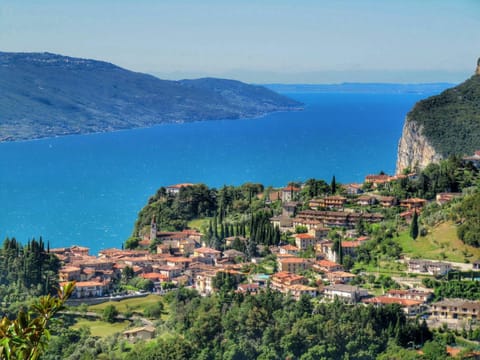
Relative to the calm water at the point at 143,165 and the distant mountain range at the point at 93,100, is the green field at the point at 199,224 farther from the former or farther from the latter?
the distant mountain range at the point at 93,100

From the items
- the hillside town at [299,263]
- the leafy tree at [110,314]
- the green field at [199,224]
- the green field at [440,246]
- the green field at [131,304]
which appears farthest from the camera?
the green field at [199,224]

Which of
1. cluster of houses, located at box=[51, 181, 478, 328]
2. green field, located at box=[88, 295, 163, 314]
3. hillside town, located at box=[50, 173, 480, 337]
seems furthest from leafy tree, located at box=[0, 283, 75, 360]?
green field, located at box=[88, 295, 163, 314]

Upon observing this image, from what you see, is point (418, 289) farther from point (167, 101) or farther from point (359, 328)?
point (167, 101)

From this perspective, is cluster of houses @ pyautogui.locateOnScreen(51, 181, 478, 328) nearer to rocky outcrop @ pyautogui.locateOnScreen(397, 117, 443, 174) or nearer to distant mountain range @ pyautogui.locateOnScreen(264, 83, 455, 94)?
rocky outcrop @ pyautogui.locateOnScreen(397, 117, 443, 174)

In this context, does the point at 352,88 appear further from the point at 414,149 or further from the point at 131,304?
the point at 131,304

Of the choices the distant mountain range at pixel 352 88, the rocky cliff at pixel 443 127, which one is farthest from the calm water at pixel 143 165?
the distant mountain range at pixel 352 88

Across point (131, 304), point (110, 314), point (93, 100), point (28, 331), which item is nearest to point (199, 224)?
point (131, 304)
